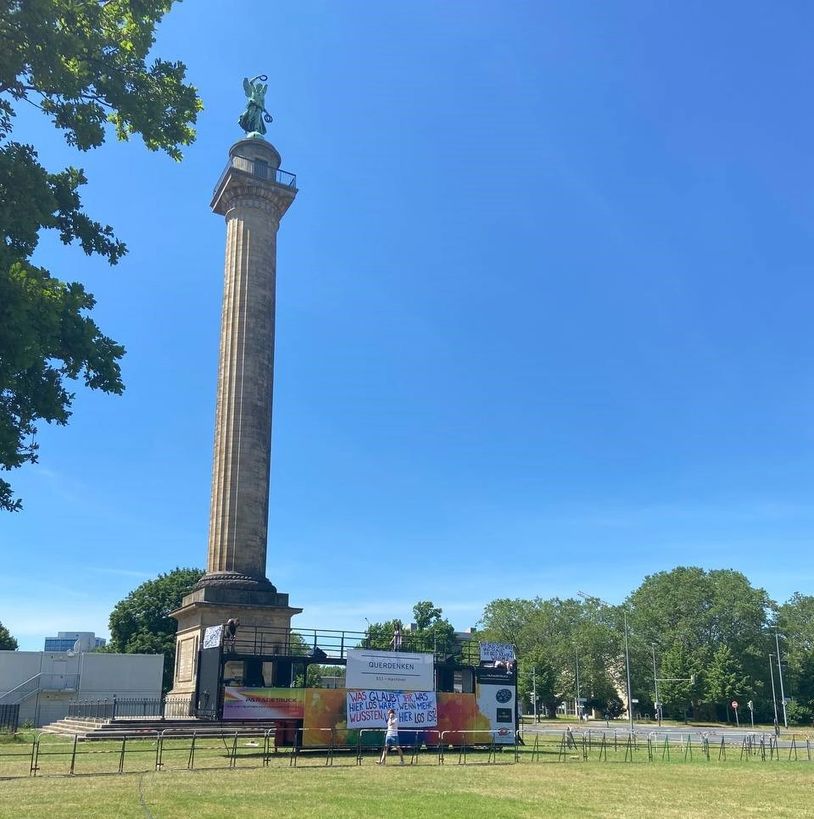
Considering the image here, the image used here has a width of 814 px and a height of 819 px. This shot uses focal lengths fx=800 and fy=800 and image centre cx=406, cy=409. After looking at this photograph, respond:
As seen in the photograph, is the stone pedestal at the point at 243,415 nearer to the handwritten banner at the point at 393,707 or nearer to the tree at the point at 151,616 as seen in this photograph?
the handwritten banner at the point at 393,707

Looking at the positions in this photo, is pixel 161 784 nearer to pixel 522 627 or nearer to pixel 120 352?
pixel 120 352

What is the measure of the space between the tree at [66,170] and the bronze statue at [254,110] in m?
39.1

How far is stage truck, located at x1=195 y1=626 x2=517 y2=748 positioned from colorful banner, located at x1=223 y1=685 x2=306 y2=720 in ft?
0.11

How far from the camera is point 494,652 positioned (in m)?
35.4

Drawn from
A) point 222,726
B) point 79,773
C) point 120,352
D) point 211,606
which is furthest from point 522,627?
point 120,352

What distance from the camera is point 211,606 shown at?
129ft

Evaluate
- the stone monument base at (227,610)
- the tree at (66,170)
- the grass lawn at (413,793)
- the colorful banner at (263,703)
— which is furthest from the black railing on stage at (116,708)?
the tree at (66,170)

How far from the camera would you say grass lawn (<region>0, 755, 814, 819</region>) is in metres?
14.8

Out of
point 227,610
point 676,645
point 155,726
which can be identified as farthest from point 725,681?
point 155,726

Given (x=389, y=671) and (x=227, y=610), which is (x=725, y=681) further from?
(x=389, y=671)

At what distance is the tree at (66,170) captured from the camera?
11680 millimetres

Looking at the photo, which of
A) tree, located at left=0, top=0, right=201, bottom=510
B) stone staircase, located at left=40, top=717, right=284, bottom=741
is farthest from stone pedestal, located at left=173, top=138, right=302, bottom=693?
tree, located at left=0, top=0, right=201, bottom=510

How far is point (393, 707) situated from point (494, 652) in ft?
21.2

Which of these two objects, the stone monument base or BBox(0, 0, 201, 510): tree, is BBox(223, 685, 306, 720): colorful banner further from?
BBox(0, 0, 201, 510): tree
